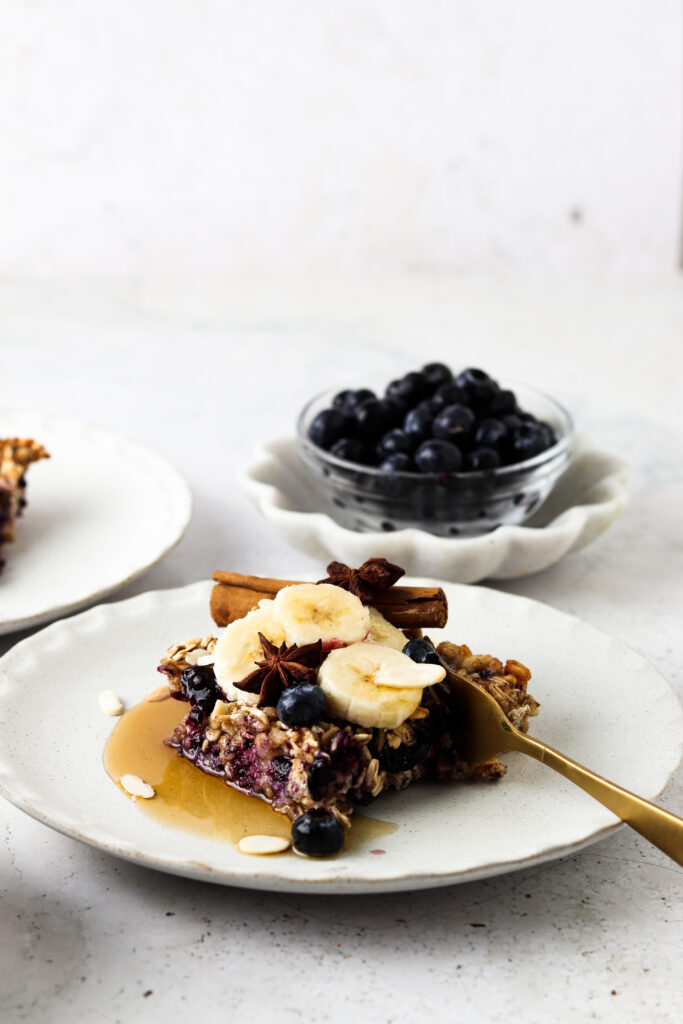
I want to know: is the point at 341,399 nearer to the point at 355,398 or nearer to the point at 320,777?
the point at 355,398

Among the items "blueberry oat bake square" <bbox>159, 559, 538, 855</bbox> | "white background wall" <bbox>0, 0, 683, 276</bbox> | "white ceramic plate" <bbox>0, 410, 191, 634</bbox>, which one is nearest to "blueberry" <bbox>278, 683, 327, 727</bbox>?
"blueberry oat bake square" <bbox>159, 559, 538, 855</bbox>

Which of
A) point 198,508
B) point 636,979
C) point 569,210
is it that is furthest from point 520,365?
point 636,979

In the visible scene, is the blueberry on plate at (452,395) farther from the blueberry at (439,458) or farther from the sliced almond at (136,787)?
the sliced almond at (136,787)

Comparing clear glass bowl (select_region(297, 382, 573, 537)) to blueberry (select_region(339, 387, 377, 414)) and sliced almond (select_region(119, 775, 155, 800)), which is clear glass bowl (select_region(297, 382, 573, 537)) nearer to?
blueberry (select_region(339, 387, 377, 414))

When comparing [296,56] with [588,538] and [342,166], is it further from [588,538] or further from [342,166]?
[588,538]

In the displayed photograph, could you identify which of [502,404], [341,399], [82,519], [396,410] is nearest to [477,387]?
[502,404]
